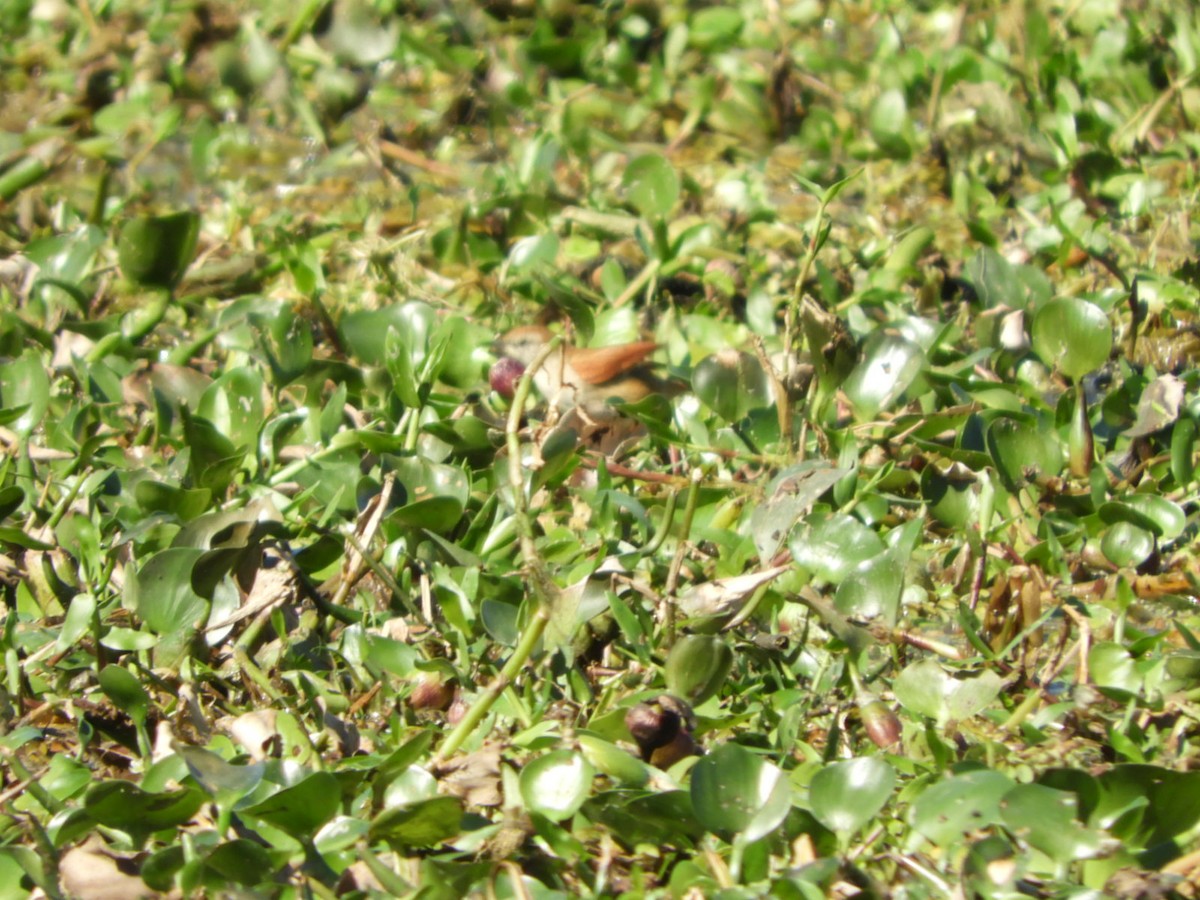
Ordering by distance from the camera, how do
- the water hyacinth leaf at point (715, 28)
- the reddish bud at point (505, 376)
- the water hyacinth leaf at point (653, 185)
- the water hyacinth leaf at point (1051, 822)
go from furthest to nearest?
the water hyacinth leaf at point (715, 28), the water hyacinth leaf at point (653, 185), the reddish bud at point (505, 376), the water hyacinth leaf at point (1051, 822)

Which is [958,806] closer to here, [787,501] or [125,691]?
[787,501]


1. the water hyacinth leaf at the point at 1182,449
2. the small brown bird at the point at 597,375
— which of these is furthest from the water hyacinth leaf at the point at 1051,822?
the small brown bird at the point at 597,375

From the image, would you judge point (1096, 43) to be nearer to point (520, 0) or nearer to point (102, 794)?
point (520, 0)

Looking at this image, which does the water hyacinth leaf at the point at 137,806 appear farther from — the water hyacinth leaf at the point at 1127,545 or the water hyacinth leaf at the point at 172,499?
the water hyacinth leaf at the point at 1127,545

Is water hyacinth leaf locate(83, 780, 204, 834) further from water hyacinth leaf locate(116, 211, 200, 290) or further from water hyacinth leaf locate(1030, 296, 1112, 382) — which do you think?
water hyacinth leaf locate(1030, 296, 1112, 382)

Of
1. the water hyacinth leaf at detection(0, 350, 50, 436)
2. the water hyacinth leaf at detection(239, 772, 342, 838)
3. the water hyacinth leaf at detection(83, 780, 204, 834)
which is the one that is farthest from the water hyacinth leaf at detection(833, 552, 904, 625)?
the water hyacinth leaf at detection(0, 350, 50, 436)

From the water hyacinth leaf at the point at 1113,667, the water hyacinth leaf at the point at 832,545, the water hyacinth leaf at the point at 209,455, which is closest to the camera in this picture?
the water hyacinth leaf at the point at 1113,667
